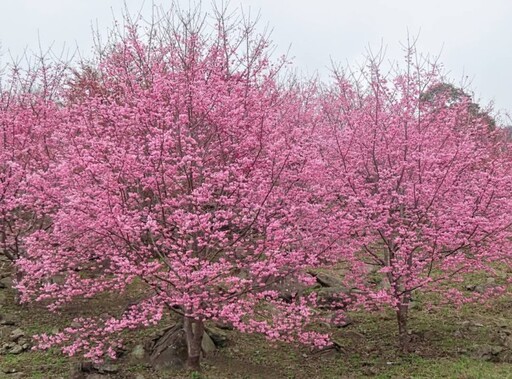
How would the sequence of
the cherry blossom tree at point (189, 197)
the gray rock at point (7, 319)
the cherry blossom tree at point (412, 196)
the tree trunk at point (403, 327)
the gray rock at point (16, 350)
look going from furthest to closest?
the gray rock at point (7, 319), the gray rock at point (16, 350), the tree trunk at point (403, 327), the cherry blossom tree at point (412, 196), the cherry blossom tree at point (189, 197)

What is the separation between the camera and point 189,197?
27.8ft

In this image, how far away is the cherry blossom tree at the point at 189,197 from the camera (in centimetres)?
838

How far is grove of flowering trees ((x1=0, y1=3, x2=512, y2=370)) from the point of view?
8578 millimetres

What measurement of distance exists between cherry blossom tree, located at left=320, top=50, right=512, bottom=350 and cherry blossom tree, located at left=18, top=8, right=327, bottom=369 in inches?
54.5

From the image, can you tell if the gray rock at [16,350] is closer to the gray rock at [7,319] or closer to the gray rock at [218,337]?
the gray rock at [7,319]

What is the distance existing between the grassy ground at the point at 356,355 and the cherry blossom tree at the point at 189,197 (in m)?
0.98

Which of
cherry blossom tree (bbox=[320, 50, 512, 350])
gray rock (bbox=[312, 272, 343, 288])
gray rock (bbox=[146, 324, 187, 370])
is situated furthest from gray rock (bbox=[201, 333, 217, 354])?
gray rock (bbox=[312, 272, 343, 288])

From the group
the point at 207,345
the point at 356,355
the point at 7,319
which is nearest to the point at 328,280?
the point at 356,355

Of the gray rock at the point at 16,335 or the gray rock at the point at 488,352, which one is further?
the gray rock at the point at 16,335

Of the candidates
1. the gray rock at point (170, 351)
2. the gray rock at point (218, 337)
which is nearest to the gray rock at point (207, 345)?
the gray rock at point (218, 337)

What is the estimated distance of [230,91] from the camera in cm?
1053

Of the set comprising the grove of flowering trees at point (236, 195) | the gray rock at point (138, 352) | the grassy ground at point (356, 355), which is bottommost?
the grassy ground at point (356, 355)

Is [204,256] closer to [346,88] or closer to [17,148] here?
[346,88]

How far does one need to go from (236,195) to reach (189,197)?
1027mm
